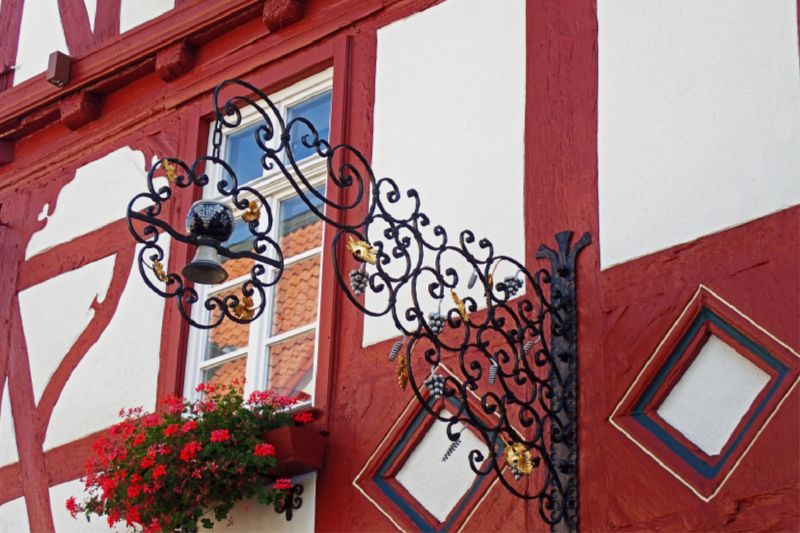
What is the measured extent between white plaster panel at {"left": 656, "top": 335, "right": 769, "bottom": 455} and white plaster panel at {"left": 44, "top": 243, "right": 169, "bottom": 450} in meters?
2.68

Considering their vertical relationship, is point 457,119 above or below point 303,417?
above

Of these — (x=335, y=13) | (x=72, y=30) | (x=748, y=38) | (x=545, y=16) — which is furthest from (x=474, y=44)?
(x=72, y=30)

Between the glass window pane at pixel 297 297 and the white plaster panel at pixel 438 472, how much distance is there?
0.98 meters

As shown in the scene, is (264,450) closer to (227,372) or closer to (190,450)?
(190,450)

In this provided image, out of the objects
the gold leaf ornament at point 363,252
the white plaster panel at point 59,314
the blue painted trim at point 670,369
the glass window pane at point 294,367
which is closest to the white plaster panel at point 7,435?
the white plaster panel at point 59,314

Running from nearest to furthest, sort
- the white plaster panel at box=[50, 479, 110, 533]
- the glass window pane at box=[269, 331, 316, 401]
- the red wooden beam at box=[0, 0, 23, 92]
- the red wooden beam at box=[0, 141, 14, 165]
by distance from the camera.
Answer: the glass window pane at box=[269, 331, 316, 401]
the white plaster panel at box=[50, 479, 110, 533]
the red wooden beam at box=[0, 141, 14, 165]
the red wooden beam at box=[0, 0, 23, 92]

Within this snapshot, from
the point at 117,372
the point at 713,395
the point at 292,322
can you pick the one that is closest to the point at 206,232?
the point at 713,395

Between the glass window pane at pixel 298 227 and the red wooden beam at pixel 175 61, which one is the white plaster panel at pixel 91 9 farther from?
the glass window pane at pixel 298 227

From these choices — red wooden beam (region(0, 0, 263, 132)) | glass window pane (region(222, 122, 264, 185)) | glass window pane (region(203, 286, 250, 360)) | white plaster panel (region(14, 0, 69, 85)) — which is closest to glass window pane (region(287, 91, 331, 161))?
glass window pane (region(222, 122, 264, 185))

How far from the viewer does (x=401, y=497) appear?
5.51 m

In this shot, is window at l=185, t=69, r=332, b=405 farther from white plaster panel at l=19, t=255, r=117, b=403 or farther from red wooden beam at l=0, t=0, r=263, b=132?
white plaster panel at l=19, t=255, r=117, b=403

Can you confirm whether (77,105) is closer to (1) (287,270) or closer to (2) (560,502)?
(1) (287,270)

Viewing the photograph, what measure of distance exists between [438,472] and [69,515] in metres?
2.05

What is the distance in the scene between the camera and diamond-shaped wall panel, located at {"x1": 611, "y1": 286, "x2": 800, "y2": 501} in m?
4.59
